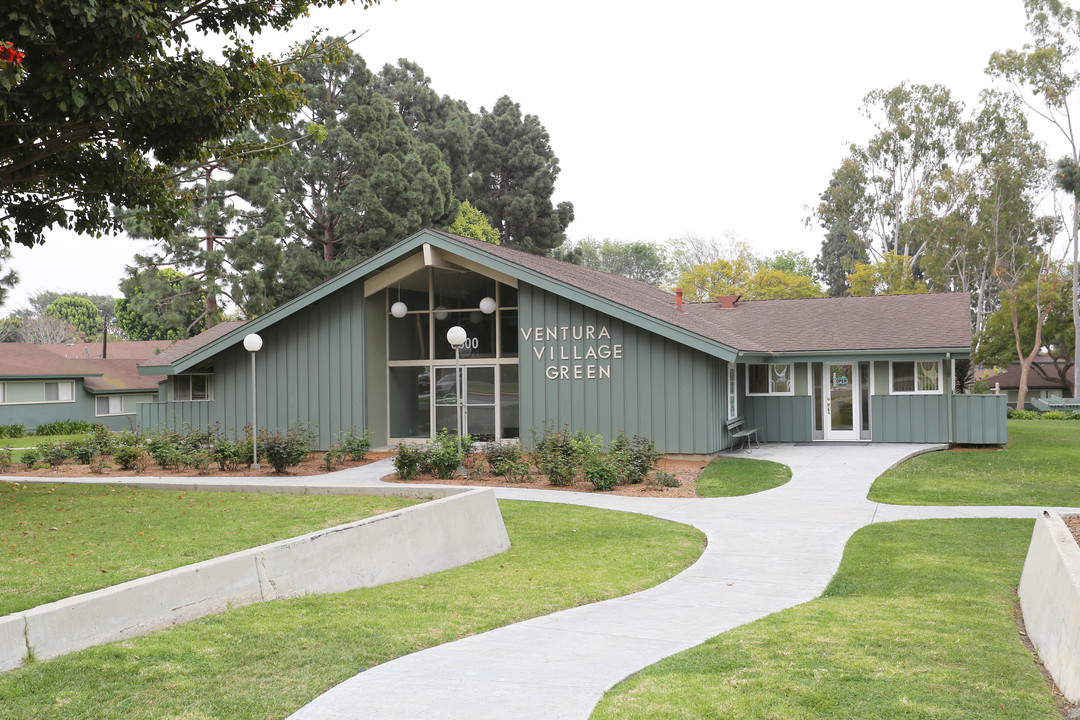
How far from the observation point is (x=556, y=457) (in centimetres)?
1547

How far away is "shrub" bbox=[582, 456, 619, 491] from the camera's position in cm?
1457

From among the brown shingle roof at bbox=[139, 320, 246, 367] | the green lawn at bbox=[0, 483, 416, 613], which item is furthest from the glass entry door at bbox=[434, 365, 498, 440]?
the green lawn at bbox=[0, 483, 416, 613]

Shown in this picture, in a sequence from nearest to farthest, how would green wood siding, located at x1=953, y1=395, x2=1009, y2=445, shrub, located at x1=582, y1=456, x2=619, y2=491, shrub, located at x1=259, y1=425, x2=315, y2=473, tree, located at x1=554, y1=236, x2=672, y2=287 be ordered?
shrub, located at x1=582, y1=456, x2=619, y2=491, shrub, located at x1=259, y1=425, x2=315, y2=473, green wood siding, located at x1=953, y1=395, x2=1009, y2=445, tree, located at x1=554, y1=236, x2=672, y2=287

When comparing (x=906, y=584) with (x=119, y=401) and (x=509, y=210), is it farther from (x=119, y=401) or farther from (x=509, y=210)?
(x=509, y=210)

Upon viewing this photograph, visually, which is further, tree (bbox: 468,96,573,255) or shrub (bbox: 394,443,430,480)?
tree (bbox: 468,96,573,255)

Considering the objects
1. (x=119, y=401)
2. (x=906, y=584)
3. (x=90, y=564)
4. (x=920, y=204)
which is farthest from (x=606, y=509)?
(x=920, y=204)

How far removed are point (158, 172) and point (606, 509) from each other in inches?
318

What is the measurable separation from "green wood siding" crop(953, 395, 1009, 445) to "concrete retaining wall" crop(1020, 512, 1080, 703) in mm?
13584

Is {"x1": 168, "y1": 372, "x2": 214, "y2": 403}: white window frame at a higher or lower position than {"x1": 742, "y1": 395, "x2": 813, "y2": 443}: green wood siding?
higher

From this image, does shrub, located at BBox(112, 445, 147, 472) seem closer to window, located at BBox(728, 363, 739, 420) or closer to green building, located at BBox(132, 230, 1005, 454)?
green building, located at BBox(132, 230, 1005, 454)

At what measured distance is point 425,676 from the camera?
5008 mm

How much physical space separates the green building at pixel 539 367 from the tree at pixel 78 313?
223ft

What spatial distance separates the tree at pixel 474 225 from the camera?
43.7 meters

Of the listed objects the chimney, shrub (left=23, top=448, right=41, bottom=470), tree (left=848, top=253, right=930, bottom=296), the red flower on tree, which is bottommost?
shrub (left=23, top=448, right=41, bottom=470)
